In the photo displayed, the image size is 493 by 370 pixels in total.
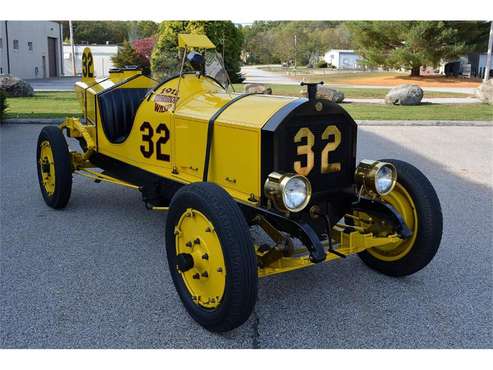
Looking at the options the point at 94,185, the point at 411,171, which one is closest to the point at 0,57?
the point at 94,185

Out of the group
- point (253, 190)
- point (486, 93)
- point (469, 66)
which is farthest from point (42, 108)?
point (469, 66)

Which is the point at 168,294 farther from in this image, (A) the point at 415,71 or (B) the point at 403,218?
(A) the point at 415,71

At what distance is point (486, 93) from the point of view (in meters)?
18.1

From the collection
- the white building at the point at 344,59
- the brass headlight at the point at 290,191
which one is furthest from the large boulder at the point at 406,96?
the white building at the point at 344,59

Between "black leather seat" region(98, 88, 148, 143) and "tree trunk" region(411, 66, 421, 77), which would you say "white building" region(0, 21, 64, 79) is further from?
"black leather seat" region(98, 88, 148, 143)

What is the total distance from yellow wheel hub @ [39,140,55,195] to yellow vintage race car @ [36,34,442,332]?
4.43 feet

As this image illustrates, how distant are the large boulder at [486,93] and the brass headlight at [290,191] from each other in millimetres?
16937

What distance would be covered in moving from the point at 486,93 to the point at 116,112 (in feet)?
54.2

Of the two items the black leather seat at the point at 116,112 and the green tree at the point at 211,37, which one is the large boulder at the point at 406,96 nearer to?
the green tree at the point at 211,37

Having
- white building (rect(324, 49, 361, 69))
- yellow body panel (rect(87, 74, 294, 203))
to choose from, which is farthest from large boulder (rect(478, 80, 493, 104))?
white building (rect(324, 49, 361, 69))

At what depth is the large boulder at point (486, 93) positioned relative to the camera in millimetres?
17812

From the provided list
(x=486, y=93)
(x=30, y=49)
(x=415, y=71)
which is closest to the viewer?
(x=486, y=93)

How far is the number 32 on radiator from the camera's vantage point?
3361mm

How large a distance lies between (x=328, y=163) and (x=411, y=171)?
654mm
